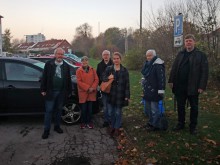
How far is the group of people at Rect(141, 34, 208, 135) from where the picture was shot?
595 centimetres

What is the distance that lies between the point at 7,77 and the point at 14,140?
66.1 inches

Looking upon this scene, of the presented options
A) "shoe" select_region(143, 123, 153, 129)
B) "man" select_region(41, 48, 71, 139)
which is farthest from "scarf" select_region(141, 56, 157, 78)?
"man" select_region(41, 48, 71, 139)

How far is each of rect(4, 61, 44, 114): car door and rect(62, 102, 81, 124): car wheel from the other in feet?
1.91

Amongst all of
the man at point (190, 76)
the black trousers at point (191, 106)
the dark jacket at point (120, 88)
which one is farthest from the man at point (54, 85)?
the black trousers at point (191, 106)

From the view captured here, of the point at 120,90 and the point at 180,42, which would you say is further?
the point at 180,42

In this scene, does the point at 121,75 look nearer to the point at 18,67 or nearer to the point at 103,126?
the point at 103,126

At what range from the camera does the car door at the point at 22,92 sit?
7.10 metres

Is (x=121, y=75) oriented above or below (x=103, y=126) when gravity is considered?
above

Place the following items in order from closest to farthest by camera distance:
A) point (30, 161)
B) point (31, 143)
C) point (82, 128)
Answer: point (30, 161), point (31, 143), point (82, 128)

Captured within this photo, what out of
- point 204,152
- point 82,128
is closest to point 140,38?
point 82,128

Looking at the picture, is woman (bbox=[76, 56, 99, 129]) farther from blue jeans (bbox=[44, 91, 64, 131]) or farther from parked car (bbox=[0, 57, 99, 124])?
blue jeans (bbox=[44, 91, 64, 131])

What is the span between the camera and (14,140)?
6344 mm

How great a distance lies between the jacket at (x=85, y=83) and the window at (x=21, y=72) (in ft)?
3.63

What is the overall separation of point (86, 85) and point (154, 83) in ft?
5.35
